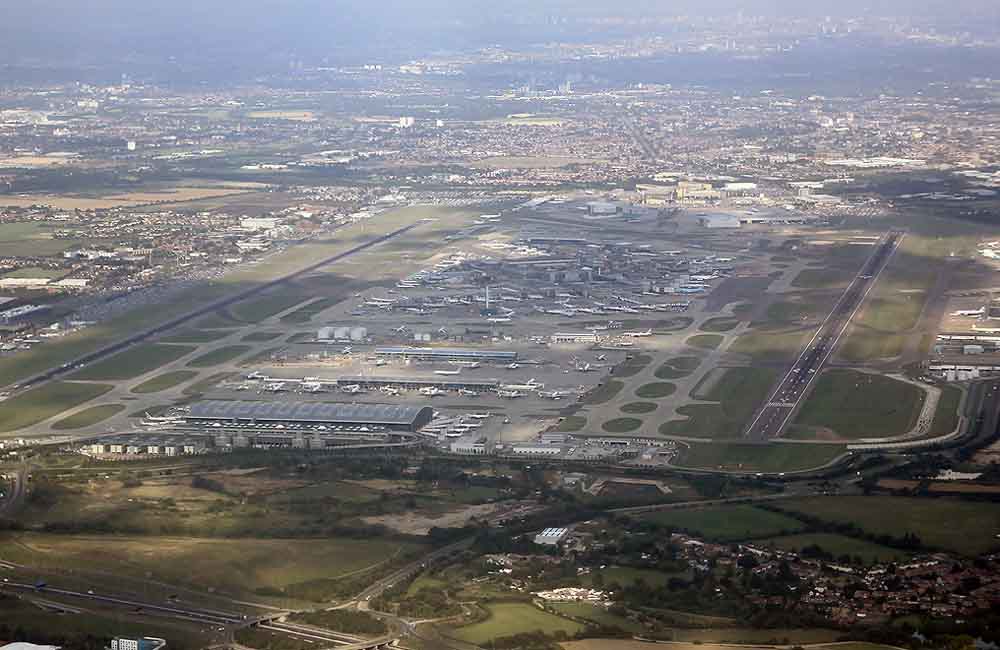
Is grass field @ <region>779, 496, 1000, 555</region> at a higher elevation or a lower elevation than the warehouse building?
higher

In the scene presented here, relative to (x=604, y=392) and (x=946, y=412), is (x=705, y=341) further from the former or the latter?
(x=946, y=412)

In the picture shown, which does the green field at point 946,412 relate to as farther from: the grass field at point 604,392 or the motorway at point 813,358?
→ the grass field at point 604,392

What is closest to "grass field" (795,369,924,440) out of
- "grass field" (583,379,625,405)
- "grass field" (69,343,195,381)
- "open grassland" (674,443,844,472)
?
"open grassland" (674,443,844,472)

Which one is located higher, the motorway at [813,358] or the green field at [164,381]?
the motorway at [813,358]

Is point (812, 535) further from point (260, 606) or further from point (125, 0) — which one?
point (125, 0)

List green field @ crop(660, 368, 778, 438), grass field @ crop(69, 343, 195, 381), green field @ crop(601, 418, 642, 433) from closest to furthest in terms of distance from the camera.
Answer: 1. green field @ crop(660, 368, 778, 438)
2. green field @ crop(601, 418, 642, 433)
3. grass field @ crop(69, 343, 195, 381)

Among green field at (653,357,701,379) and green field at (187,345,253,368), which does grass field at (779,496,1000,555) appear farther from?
green field at (187,345,253,368)

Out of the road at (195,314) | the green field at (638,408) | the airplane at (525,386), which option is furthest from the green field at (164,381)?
the green field at (638,408)

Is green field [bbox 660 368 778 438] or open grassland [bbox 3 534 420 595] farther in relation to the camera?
green field [bbox 660 368 778 438]
